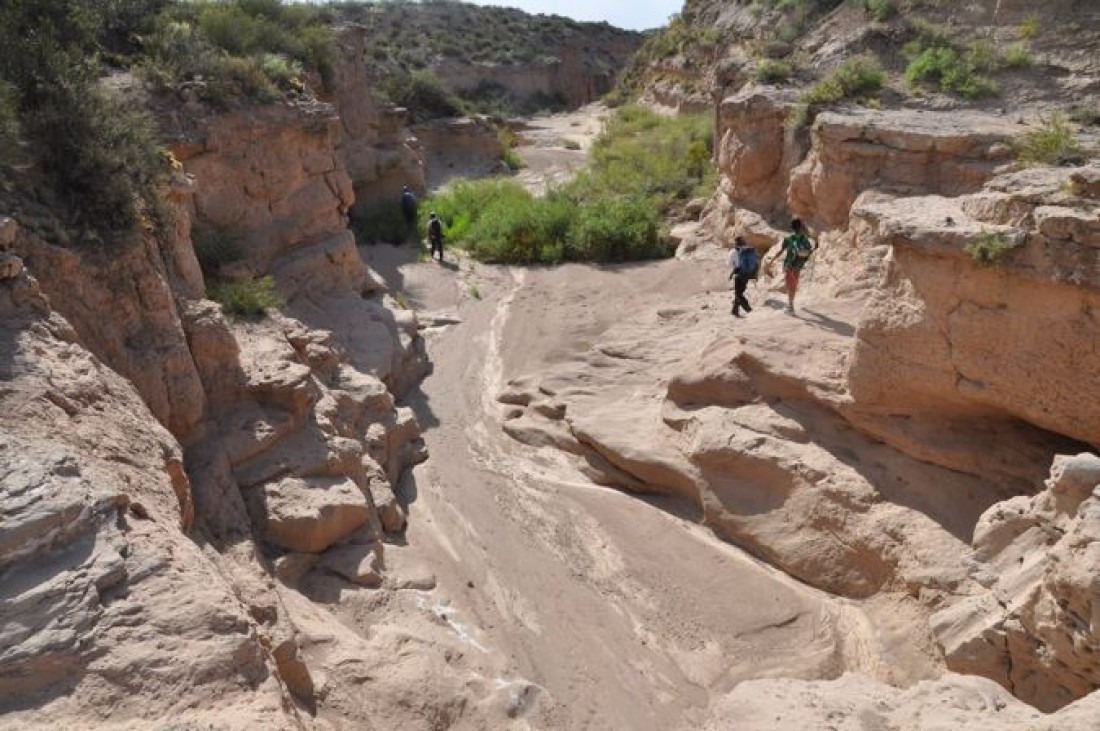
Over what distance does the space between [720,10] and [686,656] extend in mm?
25011

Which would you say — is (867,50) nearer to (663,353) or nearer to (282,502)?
(663,353)

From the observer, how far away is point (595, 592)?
7.94m

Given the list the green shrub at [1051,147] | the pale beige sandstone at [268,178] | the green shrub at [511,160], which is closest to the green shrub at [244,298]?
the pale beige sandstone at [268,178]

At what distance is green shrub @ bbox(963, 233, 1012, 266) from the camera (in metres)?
6.94

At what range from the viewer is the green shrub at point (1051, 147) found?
30.6 ft

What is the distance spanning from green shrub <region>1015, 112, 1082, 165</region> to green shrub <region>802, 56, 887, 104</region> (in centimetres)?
389

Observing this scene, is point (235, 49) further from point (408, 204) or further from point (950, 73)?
point (950, 73)

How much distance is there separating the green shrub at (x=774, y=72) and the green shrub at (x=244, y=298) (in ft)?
34.4

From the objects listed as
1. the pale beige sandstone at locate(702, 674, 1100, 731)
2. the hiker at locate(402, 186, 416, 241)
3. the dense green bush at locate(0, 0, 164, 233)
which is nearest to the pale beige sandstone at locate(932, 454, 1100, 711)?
the pale beige sandstone at locate(702, 674, 1100, 731)

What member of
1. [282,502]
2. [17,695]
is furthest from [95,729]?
[282,502]

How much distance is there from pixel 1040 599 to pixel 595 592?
3.89 meters

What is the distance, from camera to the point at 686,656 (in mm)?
7223

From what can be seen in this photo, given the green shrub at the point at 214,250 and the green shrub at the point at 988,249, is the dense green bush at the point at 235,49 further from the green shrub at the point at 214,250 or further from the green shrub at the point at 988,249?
the green shrub at the point at 988,249

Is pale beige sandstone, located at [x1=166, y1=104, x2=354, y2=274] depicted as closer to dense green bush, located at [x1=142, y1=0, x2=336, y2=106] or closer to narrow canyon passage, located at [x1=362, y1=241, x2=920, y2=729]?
dense green bush, located at [x1=142, y1=0, x2=336, y2=106]
